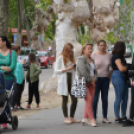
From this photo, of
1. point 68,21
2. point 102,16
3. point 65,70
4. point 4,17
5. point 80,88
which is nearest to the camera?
point 80,88

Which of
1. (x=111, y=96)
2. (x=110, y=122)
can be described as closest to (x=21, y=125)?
(x=110, y=122)

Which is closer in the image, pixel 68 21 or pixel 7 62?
pixel 7 62

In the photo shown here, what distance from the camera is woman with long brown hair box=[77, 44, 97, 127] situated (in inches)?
281

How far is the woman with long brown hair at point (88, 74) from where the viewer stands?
23.4ft

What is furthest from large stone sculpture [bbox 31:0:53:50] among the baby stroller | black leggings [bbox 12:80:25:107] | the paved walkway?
the baby stroller

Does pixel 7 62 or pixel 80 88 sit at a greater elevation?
pixel 7 62

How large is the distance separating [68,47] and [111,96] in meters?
4.93

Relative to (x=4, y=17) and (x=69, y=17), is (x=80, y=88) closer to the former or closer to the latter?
(x=4, y=17)

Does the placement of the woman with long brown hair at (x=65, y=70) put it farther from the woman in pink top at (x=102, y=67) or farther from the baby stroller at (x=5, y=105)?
the baby stroller at (x=5, y=105)

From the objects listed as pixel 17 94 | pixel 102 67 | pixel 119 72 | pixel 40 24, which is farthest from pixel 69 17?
pixel 40 24

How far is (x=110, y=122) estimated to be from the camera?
24.8 ft

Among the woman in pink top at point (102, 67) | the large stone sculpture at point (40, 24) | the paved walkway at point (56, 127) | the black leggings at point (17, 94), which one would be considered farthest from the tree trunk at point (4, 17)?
the large stone sculpture at point (40, 24)

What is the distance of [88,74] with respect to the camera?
7.16m

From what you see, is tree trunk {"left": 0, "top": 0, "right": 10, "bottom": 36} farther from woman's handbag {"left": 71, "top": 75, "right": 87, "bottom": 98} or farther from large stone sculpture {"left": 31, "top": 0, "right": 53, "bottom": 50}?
large stone sculpture {"left": 31, "top": 0, "right": 53, "bottom": 50}
